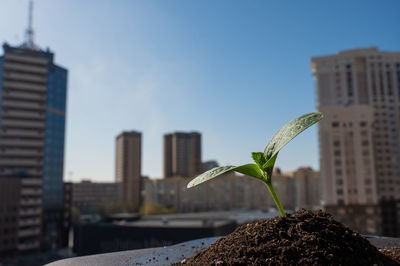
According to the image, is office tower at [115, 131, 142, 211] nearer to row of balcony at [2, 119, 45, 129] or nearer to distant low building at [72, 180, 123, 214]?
distant low building at [72, 180, 123, 214]

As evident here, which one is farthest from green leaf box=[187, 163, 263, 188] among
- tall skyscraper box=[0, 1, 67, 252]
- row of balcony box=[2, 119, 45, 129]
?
row of balcony box=[2, 119, 45, 129]

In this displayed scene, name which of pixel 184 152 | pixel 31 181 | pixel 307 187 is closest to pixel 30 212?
pixel 31 181

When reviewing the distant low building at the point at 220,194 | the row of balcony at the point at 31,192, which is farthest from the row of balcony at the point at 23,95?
the distant low building at the point at 220,194

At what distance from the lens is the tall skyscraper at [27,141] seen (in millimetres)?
36969

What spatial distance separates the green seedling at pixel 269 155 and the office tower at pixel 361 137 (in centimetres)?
2889

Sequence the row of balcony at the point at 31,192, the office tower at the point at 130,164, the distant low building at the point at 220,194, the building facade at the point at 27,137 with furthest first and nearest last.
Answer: the office tower at the point at 130,164 → the distant low building at the point at 220,194 → the row of balcony at the point at 31,192 → the building facade at the point at 27,137

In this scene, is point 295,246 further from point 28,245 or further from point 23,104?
point 23,104

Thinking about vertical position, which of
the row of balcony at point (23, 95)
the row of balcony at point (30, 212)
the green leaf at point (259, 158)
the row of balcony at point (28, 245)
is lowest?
the row of balcony at point (28, 245)

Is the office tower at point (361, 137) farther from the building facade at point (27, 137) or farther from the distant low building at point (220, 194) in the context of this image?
the building facade at point (27, 137)

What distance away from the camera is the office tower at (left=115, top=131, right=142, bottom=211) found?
69.4 meters

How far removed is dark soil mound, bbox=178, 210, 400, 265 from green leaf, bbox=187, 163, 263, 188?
1.38 feet

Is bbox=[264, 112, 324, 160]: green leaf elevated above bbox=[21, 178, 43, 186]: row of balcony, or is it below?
above

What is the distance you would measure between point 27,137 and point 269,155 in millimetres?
41360

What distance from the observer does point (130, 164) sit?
7138cm
